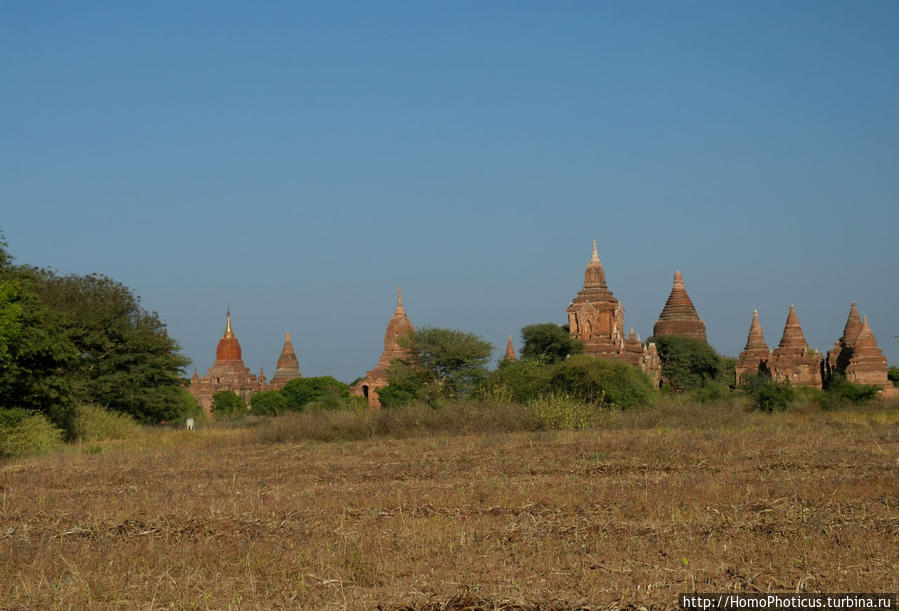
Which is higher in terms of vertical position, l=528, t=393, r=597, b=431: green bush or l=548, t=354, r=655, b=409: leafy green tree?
l=548, t=354, r=655, b=409: leafy green tree

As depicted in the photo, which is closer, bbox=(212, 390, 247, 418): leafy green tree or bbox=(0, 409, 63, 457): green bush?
bbox=(0, 409, 63, 457): green bush

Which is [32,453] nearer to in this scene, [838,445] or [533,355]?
[838,445]

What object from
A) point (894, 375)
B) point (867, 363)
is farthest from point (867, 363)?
point (894, 375)

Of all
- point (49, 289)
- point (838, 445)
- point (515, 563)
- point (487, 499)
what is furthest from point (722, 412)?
point (49, 289)

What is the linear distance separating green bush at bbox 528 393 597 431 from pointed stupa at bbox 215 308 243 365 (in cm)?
5160

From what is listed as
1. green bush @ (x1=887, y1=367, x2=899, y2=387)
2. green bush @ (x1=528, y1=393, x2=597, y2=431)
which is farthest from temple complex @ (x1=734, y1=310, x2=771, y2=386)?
green bush @ (x1=528, y1=393, x2=597, y2=431)

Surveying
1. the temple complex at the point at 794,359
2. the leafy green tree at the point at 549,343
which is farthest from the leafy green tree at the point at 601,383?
the temple complex at the point at 794,359

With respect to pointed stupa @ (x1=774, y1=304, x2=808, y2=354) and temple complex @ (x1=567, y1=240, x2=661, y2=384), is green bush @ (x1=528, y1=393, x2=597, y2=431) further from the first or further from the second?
pointed stupa @ (x1=774, y1=304, x2=808, y2=354)

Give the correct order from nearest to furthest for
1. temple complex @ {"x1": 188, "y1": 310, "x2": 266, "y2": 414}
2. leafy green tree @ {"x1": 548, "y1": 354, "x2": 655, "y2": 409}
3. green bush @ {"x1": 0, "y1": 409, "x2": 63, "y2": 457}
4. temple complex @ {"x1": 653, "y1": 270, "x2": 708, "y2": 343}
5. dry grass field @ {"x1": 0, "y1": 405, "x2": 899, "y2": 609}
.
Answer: dry grass field @ {"x1": 0, "y1": 405, "x2": 899, "y2": 609}, green bush @ {"x1": 0, "y1": 409, "x2": 63, "y2": 457}, leafy green tree @ {"x1": 548, "y1": 354, "x2": 655, "y2": 409}, temple complex @ {"x1": 653, "y1": 270, "x2": 708, "y2": 343}, temple complex @ {"x1": 188, "y1": 310, "x2": 266, "y2": 414}

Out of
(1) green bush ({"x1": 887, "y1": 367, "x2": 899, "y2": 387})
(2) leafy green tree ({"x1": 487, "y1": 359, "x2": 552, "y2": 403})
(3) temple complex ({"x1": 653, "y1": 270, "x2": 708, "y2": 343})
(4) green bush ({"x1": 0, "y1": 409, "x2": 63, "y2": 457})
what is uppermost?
(3) temple complex ({"x1": 653, "y1": 270, "x2": 708, "y2": 343})

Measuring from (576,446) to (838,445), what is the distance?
157 inches

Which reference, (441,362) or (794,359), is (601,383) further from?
(794,359)

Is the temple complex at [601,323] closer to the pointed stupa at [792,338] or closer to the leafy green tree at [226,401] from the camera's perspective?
the pointed stupa at [792,338]

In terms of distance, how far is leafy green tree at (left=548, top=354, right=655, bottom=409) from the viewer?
24656mm
